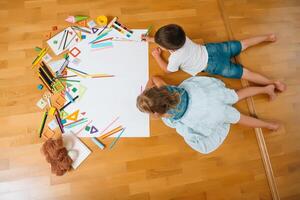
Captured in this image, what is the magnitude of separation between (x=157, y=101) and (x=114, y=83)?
A: 0.43 m

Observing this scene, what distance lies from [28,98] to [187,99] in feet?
2.42

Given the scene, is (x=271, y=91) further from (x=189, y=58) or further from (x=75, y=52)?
(x=75, y=52)

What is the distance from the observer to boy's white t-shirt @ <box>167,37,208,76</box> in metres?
1.12

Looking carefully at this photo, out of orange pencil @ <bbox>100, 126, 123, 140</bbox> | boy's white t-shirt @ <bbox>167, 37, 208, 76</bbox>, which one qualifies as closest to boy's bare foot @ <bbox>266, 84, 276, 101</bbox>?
boy's white t-shirt @ <bbox>167, 37, 208, 76</bbox>

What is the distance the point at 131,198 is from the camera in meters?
1.14

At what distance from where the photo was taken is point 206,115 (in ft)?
3.33

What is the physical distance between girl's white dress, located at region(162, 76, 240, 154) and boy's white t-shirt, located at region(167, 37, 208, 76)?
7 centimetres

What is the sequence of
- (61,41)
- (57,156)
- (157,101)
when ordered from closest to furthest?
(157,101), (57,156), (61,41)

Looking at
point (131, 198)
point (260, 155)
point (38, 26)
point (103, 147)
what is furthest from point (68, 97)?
point (260, 155)

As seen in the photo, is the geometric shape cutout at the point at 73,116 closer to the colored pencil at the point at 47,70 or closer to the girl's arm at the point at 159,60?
the colored pencil at the point at 47,70

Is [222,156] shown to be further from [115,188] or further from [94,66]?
[94,66]

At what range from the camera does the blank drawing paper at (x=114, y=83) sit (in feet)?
4.00

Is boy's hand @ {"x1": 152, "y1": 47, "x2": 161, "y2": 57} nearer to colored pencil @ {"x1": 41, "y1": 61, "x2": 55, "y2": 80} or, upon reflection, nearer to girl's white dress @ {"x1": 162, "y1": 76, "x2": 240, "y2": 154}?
girl's white dress @ {"x1": 162, "y1": 76, "x2": 240, "y2": 154}

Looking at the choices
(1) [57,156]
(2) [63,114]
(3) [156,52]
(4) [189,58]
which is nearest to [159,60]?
(3) [156,52]
